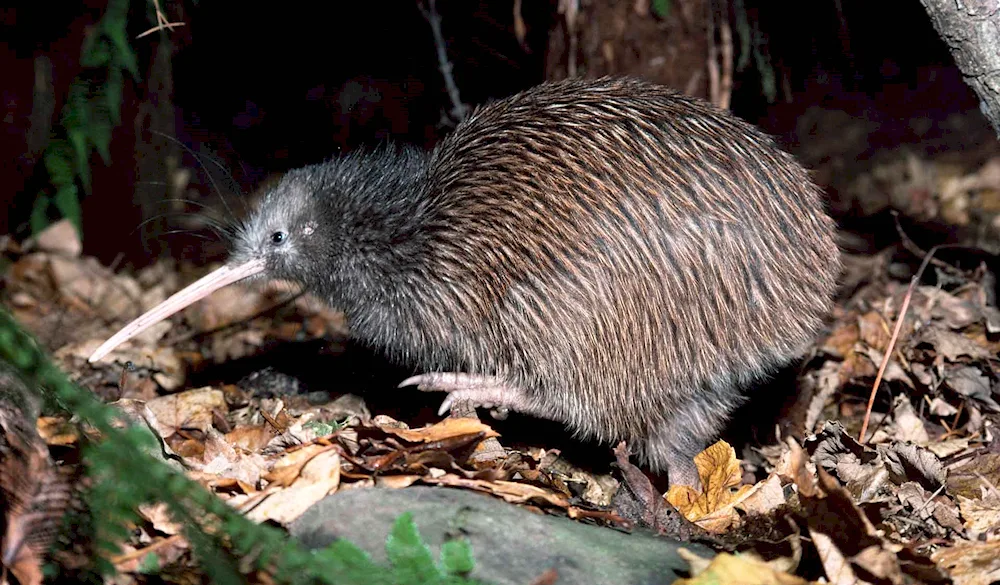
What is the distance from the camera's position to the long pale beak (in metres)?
3.70

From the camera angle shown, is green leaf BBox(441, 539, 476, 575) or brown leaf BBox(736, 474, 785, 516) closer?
green leaf BBox(441, 539, 476, 575)

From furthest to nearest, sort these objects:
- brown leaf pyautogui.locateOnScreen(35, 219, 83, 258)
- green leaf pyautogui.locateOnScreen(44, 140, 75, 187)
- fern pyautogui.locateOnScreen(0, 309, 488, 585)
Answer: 1. brown leaf pyautogui.locateOnScreen(35, 219, 83, 258)
2. green leaf pyautogui.locateOnScreen(44, 140, 75, 187)
3. fern pyautogui.locateOnScreen(0, 309, 488, 585)

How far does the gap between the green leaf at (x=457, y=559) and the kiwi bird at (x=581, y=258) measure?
115cm

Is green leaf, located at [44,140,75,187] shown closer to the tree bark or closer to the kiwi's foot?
the kiwi's foot

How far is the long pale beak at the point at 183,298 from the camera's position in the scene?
12.1 ft

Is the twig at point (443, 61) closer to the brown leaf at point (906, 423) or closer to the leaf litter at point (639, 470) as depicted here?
the leaf litter at point (639, 470)

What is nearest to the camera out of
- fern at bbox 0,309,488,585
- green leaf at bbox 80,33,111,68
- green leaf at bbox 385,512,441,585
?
fern at bbox 0,309,488,585

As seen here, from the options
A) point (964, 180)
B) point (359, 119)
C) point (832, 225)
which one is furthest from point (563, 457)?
point (964, 180)

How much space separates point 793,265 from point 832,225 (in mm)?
288

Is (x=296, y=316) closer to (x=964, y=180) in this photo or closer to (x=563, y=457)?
(x=563, y=457)

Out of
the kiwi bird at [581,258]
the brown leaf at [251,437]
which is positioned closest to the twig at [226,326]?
the kiwi bird at [581,258]

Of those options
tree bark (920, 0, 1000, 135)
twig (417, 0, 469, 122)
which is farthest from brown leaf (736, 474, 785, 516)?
twig (417, 0, 469, 122)

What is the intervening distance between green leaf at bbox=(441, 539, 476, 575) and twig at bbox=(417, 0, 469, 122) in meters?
2.99

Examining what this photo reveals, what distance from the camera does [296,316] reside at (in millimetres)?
5273
